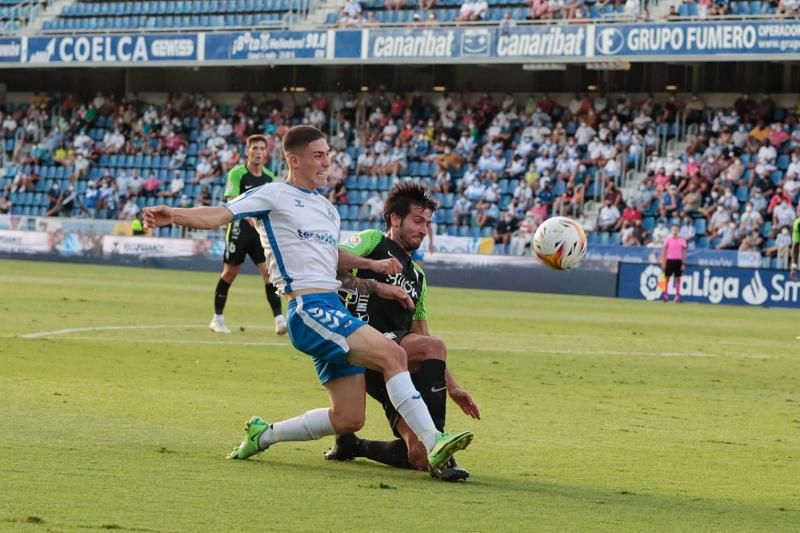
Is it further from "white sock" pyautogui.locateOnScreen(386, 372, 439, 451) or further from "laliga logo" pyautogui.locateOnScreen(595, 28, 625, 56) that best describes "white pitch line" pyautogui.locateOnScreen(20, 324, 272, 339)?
"laliga logo" pyautogui.locateOnScreen(595, 28, 625, 56)

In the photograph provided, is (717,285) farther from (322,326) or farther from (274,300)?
(322,326)

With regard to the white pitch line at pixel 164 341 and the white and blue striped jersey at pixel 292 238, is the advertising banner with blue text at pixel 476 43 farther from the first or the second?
the white and blue striped jersey at pixel 292 238

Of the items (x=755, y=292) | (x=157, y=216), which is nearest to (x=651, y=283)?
(x=755, y=292)

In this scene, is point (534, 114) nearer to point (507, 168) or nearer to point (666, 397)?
point (507, 168)

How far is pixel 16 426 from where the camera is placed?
8445mm

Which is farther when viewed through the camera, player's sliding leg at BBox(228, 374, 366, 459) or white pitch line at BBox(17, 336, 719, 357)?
white pitch line at BBox(17, 336, 719, 357)

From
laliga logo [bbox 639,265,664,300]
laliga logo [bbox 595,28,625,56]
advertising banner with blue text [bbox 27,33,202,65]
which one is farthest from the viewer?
advertising banner with blue text [bbox 27,33,202,65]

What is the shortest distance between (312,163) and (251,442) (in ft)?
4.95

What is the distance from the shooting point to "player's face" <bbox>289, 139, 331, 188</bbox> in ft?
24.8

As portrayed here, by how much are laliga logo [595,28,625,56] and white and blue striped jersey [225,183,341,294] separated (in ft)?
101

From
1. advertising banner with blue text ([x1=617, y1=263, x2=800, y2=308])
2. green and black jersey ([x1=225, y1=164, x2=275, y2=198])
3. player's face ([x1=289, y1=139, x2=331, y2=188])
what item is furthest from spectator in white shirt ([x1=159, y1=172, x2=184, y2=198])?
player's face ([x1=289, y1=139, x2=331, y2=188])

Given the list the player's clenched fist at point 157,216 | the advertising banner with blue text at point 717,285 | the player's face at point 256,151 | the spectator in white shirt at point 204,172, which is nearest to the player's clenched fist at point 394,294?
the player's clenched fist at point 157,216

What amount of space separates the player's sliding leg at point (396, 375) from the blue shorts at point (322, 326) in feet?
0.17

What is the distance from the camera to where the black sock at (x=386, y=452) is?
771 cm
